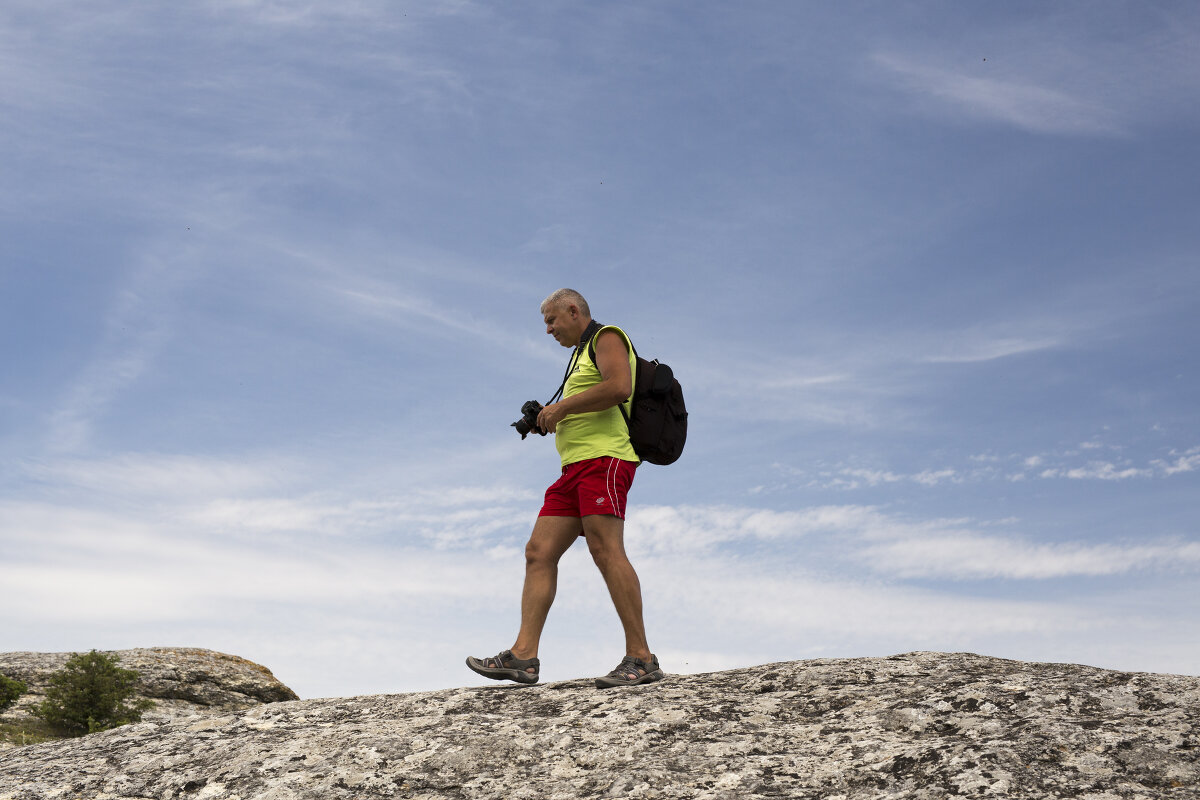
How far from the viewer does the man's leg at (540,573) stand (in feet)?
22.3

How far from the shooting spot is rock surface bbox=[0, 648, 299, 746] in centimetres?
1295

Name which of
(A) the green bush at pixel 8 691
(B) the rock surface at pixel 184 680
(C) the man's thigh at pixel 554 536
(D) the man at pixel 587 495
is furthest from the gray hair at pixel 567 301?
(A) the green bush at pixel 8 691

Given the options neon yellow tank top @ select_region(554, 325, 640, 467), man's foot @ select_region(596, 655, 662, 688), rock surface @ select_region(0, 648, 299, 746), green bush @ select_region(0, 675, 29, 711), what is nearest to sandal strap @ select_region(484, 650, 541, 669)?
man's foot @ select_region(596, 655, 662, 688)

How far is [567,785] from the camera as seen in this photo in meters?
4.74

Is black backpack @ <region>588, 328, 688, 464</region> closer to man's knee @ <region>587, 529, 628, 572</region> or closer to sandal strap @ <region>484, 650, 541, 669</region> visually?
man's knee @ <region>587, 529, 628, 572</region>

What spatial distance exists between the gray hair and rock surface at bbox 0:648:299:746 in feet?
27.5

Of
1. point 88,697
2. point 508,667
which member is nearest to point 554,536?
point 508,667

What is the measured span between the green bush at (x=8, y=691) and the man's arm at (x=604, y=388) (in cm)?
1021

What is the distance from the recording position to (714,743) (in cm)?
500

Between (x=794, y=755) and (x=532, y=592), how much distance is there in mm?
2581

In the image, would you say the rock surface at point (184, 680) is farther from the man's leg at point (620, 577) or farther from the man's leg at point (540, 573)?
the man's leg at point (620, 577)

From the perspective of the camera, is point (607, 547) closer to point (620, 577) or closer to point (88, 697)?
point (620, 577)

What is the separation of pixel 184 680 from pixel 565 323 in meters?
9.43

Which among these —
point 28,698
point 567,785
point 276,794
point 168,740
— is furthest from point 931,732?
point 28,698
